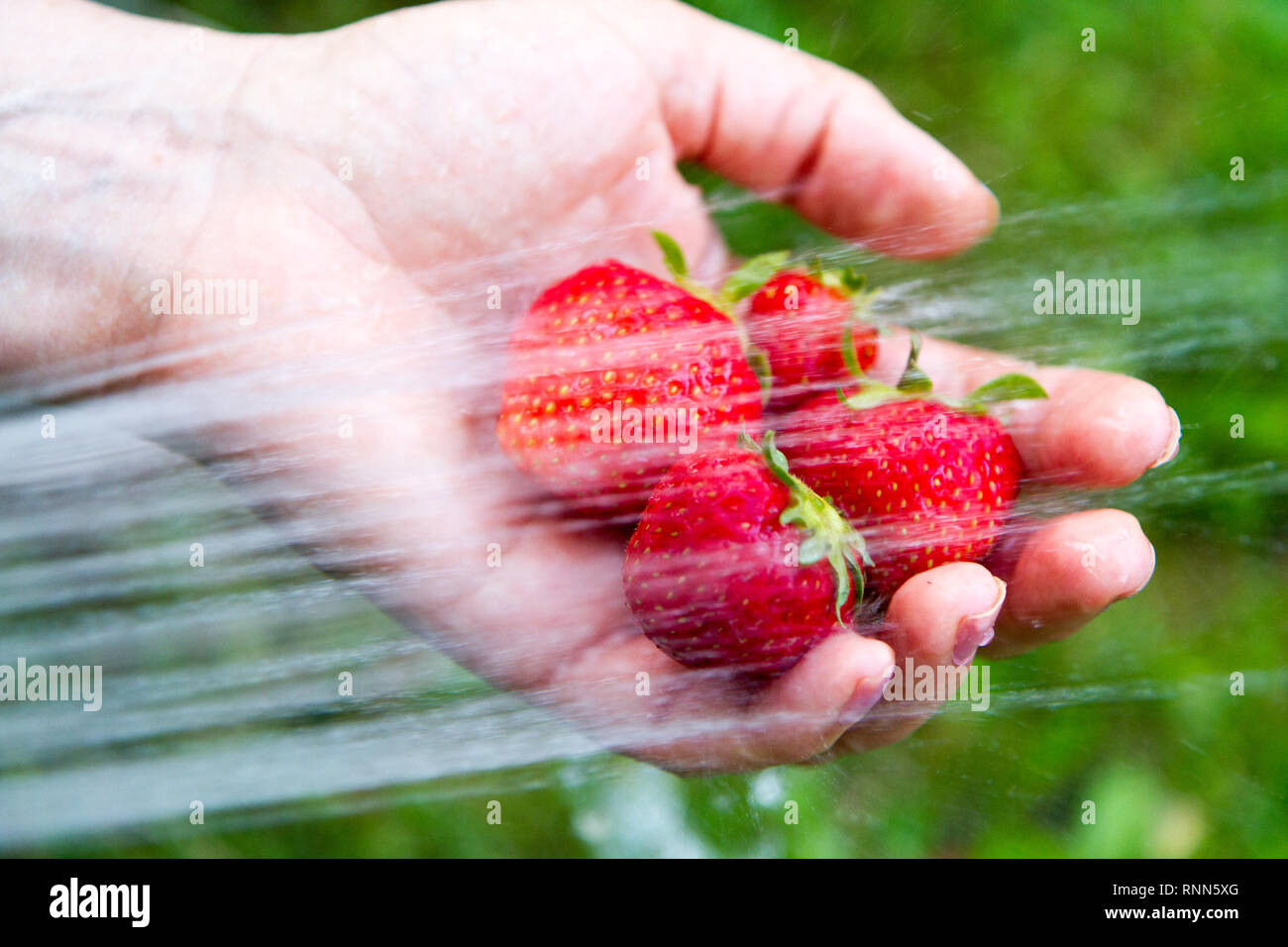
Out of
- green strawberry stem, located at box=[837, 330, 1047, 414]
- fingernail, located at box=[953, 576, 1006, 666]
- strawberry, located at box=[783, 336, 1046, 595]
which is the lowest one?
fingernail, located at box=[953, 576, 1006, 666]

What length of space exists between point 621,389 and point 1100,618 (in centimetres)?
57

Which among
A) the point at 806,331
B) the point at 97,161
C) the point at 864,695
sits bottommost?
the point at 864,695

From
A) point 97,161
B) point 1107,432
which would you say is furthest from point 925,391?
point 97,161

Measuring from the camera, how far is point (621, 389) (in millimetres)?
626

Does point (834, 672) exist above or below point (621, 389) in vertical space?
below

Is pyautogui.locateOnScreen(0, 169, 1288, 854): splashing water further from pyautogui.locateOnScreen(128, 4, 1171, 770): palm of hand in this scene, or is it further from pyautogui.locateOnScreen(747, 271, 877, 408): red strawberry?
pyautogui.locateOnScreen(747, 271, 877, 408): red strawberry

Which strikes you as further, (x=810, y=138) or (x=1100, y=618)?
(x=1100, y=618)

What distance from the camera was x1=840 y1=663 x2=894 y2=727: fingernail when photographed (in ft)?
1.79

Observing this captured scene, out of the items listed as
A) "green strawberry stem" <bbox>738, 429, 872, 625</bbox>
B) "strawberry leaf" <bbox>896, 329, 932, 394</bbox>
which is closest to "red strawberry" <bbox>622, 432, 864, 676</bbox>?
"green strawberry stem" <bbox>738, 429, 872, 625</bbox>

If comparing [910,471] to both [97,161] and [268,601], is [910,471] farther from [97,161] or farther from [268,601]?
[97,161]

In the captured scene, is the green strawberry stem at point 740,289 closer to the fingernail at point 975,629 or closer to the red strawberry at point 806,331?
the red strawberry at point 806,331

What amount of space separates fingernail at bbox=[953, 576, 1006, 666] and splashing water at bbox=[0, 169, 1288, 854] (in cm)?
10

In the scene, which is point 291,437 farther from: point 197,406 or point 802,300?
point 802,300
